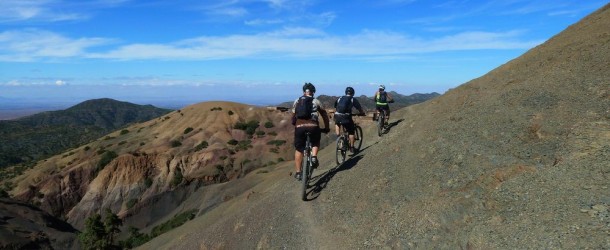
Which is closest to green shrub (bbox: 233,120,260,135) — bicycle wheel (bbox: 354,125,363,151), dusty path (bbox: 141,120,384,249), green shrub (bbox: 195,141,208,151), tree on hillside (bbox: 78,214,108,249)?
green shrub (bbox: 195,141,208,151)

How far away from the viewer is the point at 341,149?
15.6 m

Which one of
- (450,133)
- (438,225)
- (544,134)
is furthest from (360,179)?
(544,134)

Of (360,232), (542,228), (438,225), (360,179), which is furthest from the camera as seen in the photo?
(360,179)

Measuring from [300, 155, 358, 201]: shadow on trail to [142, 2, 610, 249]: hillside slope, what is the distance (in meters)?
0.07

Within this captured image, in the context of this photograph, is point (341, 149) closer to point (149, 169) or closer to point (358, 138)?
point (358, 138)

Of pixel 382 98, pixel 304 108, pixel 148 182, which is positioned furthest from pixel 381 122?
pixel 148 182

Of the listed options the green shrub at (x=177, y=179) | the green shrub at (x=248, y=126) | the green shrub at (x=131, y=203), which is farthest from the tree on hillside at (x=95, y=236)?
the green shrub at (x=248, y=126)

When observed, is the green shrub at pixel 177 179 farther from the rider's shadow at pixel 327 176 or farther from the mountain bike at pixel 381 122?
the rider's shadow at pixel 327 176

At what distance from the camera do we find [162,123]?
82.2 meters

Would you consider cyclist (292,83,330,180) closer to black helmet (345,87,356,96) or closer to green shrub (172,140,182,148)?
black helmet (345,87,356,96)

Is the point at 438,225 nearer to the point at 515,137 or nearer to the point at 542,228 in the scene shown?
the point at 542,228

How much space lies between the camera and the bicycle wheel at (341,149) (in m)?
15.3

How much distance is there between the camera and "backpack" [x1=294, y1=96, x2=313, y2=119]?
1184 cm

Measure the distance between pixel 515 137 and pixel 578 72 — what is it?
5.63 m
